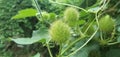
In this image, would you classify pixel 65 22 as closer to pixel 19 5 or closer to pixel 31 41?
pixel 31 41

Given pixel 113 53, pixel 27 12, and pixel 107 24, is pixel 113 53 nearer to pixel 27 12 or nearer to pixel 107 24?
pixel 107 24

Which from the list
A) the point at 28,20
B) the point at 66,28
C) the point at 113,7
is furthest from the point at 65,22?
the point at 28,20

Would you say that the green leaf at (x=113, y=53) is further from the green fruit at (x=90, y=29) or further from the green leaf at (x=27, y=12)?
the green leaf at (x=27, y=12)

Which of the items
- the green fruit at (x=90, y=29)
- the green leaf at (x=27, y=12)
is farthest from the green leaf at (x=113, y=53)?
the green leaf at (x=27, y=12)

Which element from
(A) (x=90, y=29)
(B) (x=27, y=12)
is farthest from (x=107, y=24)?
(B) (x=27, y=12)

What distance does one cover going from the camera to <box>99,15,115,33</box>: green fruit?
0.63 metres

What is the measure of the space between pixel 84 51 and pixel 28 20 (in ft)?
14.7

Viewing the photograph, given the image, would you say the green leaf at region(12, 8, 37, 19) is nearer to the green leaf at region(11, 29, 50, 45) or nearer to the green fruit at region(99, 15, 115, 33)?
the green leaf at region(11, 29, 50, 45)

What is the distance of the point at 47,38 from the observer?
0.67m

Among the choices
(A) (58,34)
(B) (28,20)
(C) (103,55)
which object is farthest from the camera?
(B) (28,20)

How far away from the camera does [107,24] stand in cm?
63

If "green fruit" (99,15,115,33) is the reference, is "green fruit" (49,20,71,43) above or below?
above

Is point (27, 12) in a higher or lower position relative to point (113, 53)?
higher

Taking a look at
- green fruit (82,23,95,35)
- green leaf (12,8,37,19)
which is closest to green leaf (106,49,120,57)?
green fruit (82,23,95,35)
